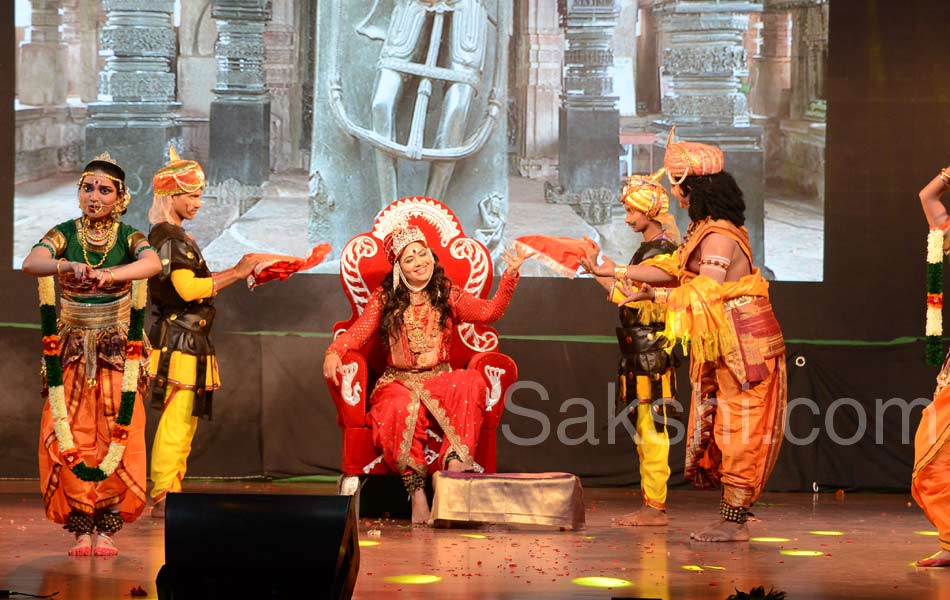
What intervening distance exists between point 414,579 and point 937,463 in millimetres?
1909

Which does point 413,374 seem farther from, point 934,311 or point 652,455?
point 934,311

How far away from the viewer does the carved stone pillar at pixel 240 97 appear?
848cm

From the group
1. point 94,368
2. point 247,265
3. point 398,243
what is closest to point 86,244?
point 94,368

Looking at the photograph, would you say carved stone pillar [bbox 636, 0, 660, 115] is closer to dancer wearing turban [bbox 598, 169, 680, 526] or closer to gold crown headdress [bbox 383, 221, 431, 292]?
dancer wearing turban [bbox 598, 169, 680, 526]

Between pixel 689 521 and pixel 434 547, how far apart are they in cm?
157

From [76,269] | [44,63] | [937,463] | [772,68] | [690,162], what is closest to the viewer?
[76,269]

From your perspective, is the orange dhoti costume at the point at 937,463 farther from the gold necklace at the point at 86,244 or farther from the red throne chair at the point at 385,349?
the gold necklace at the point at 86,244

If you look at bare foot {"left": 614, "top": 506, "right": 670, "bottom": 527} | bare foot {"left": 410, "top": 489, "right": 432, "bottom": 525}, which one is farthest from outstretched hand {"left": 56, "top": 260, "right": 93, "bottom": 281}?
bare foot {"left": 614, "top": 506, "right": 670, "bottom": 527}

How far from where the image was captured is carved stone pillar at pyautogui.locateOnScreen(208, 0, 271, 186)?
848cm

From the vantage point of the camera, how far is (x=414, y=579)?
4602 millimetres

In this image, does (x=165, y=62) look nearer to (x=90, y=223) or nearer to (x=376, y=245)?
(x=376, y=245)

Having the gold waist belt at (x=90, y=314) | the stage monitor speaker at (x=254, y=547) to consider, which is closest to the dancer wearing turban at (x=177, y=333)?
the gold waist belt at (x=90, y=314)

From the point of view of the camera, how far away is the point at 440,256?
6496mm

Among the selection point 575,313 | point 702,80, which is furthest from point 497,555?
point 702,80
